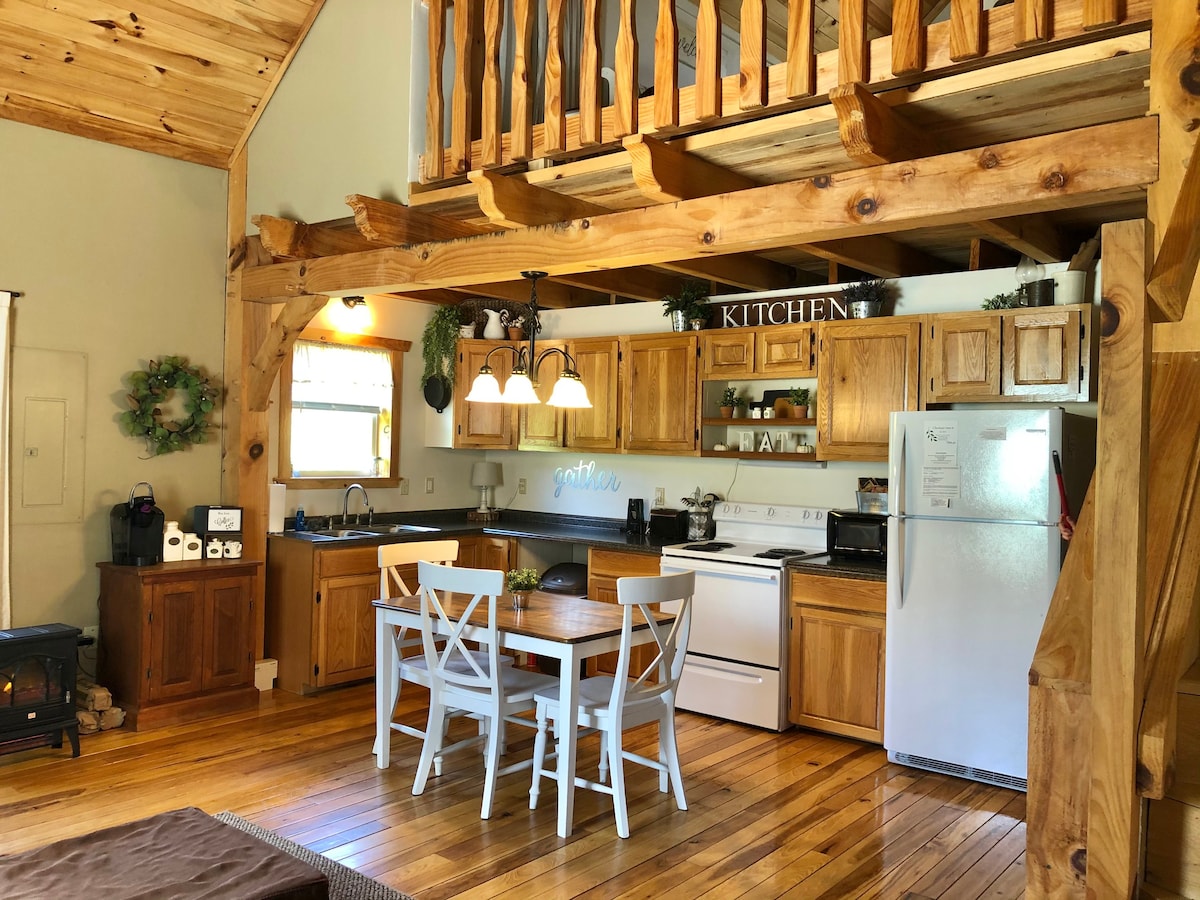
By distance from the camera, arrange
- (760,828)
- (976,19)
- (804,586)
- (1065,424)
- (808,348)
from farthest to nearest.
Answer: (808,348) < (804,586) < (1065,424) < (760,828) < (976,19)

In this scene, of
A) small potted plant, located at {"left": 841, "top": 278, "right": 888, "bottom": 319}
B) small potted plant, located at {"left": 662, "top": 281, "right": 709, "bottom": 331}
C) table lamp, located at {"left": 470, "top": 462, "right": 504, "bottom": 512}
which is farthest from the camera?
table lamp, located at {"left": 470, "top": 462, "right": 504, "bottom": 512}

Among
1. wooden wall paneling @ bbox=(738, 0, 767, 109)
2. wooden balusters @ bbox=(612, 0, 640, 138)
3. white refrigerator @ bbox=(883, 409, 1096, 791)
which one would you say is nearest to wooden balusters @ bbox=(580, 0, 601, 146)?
wooden balusters @ bbox=(612, 0, 640, 138)

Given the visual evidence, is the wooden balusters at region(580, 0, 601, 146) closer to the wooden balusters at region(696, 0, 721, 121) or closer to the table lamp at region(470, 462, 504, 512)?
the wooden balusters at region(696, 0, 721, 121)

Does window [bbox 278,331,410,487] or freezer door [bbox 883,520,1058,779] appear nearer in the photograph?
freezer door [bbox 883,520,1058,779]

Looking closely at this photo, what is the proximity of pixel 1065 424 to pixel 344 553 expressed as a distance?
366 centimetres

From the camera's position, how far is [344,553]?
5.36m

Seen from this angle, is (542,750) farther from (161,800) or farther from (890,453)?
(890,453)

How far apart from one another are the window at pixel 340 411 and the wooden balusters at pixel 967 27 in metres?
4.14

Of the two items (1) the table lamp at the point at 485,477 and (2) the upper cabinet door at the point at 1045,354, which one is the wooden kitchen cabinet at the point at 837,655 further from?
(1) the table lamp at the point at 485,477

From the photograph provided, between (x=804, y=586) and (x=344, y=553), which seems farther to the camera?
(x=344, y=553)

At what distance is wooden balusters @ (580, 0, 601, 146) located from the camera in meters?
3.51

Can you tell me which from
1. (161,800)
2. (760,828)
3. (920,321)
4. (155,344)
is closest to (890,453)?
(920,321)

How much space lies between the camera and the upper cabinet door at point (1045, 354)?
4227 mm

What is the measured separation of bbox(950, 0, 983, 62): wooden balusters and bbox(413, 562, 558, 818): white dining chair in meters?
2.29
